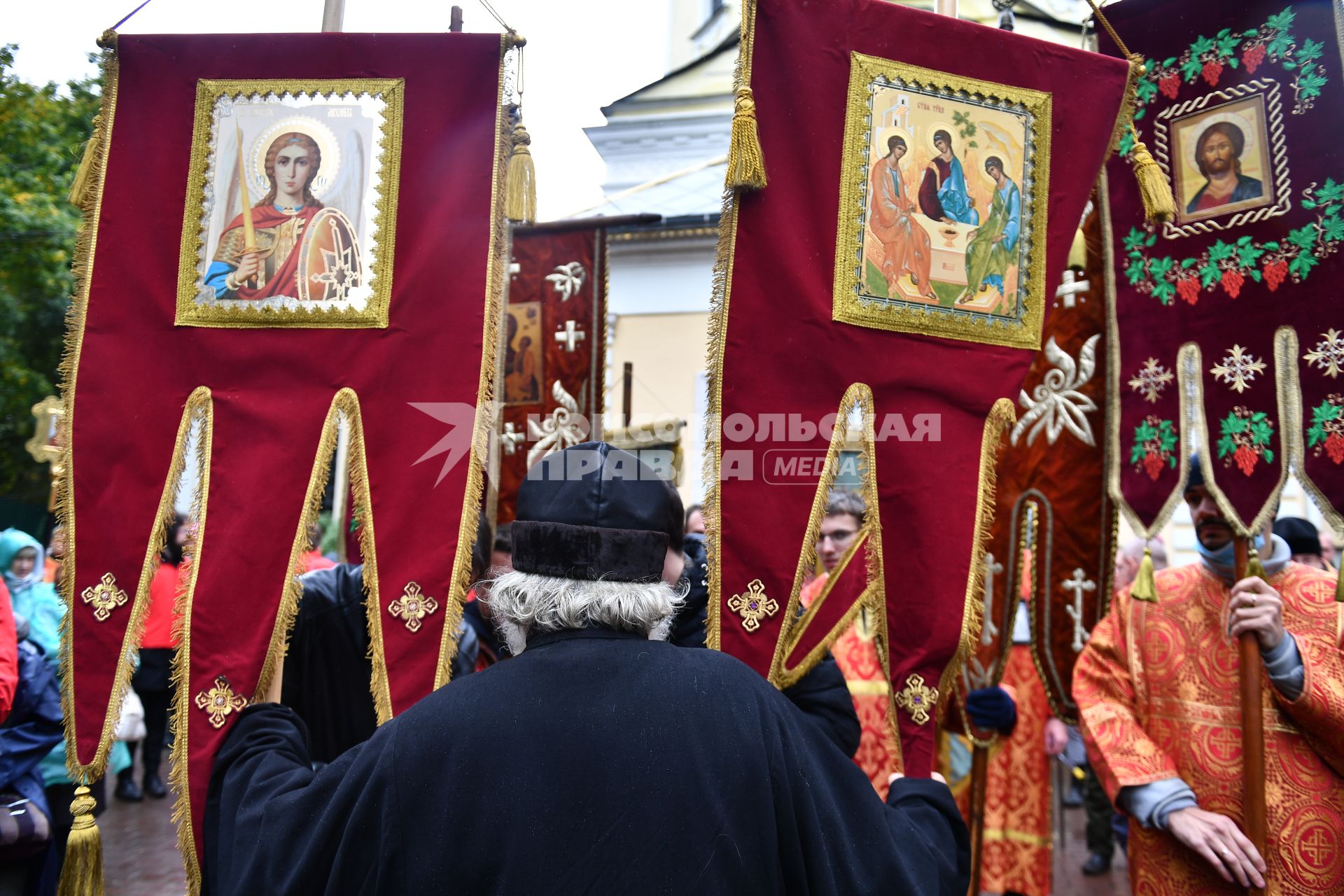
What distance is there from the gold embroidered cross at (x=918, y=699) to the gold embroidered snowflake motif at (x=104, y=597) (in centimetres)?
213

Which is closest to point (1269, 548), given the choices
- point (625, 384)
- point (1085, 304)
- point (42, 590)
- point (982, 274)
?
point (1085, 304)

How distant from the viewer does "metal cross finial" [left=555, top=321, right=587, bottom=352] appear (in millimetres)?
4941

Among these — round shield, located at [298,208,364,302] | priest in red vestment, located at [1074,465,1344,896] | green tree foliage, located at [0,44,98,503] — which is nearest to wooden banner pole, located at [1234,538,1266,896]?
priest in red vestment, located at [1074,465,1344,896]

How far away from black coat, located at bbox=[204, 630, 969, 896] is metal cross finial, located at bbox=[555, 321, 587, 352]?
10.9ft

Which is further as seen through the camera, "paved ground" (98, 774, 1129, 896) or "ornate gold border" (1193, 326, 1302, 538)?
"paved ground" (98, 774, 1129, 896)

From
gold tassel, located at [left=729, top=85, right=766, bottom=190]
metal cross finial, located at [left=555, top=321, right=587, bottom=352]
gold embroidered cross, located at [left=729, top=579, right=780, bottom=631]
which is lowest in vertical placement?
gold embroidered cross, located at [left=729, top=579, right=780, bottom=631]

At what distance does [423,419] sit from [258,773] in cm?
106

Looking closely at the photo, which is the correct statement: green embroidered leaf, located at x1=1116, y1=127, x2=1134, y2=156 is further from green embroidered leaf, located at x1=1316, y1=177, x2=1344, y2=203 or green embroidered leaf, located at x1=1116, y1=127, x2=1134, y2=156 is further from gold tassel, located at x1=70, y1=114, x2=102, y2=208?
gold tassel, located at x1=70, y1=114, x2=102, y2=208

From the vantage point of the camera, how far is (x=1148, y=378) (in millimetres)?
3307

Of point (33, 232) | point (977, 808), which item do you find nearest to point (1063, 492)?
point (977, 808)

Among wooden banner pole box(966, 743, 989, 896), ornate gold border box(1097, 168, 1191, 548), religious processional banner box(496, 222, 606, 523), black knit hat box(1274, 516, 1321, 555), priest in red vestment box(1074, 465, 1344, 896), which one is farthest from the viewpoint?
religious processional banner box(496, 222, 606, 523)

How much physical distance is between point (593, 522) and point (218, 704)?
1.45 meters

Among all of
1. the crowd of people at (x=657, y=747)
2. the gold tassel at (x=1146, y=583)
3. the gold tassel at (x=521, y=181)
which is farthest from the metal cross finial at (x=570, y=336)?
the gold tassel at (x=1146, y=583)

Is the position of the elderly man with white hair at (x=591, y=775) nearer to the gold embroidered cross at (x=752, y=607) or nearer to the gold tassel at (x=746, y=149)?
the gold embroidered cross at (x=752, y=607)
